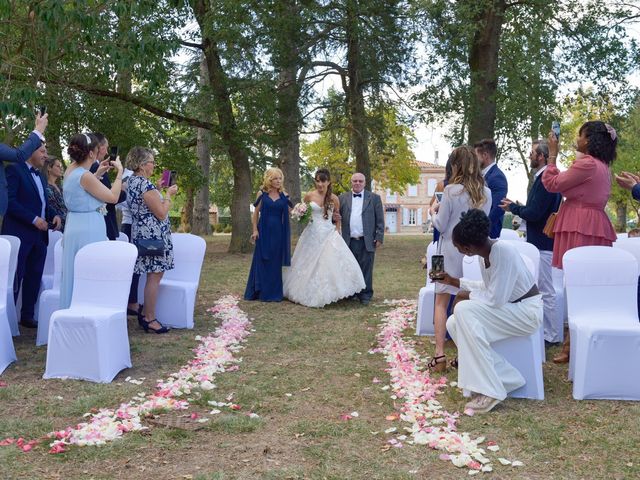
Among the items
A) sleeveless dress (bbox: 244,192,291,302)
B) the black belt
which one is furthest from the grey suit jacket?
the black belt

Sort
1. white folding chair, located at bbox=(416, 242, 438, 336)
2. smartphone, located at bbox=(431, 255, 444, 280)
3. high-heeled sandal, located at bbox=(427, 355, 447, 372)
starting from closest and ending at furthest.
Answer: smartphone, located at bbox=(431, 255, 444, 280), high-heeled sandal, located at bbox=(427, 355, 447, 372), white folding chair, located at bbox=(416, 242, 438, 336)

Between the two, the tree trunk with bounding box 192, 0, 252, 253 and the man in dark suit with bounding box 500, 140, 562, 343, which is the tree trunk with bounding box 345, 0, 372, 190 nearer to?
the tree trunk with bounding box 192, 0, 252, 253

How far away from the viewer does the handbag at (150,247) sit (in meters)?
7.04

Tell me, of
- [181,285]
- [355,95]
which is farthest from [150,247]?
[355,95]

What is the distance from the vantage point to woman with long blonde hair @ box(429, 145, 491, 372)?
5797 millimetres

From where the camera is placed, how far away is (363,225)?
986 centimetres

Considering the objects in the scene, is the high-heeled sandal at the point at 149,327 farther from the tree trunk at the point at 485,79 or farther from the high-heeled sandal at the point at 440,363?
the tree trunk at the point at 485,79

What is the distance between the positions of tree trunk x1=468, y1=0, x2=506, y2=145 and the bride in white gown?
6929 mm

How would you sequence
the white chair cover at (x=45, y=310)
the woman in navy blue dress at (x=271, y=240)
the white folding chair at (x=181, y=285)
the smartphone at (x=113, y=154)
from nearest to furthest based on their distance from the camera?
the smartphone at (x=113, y=154) < the white chair cover at (x=45, y=310) < the white folding chair at (x=181, y=285) < the woman in navy blue dress at (x=271, y=240)

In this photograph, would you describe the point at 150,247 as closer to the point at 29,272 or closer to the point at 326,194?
the point at 29,272

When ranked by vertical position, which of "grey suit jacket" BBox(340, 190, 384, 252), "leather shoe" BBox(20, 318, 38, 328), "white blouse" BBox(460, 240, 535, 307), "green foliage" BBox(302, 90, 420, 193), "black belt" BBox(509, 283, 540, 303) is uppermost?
"green foliage" BBox(302, 90, 420, 193)

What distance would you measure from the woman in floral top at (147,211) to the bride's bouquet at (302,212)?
2.88 meters

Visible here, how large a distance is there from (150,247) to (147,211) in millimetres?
406

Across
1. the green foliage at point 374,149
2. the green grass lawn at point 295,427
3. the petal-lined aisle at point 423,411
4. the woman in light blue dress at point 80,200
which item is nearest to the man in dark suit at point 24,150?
the woman in light blue dress at point 80,200
